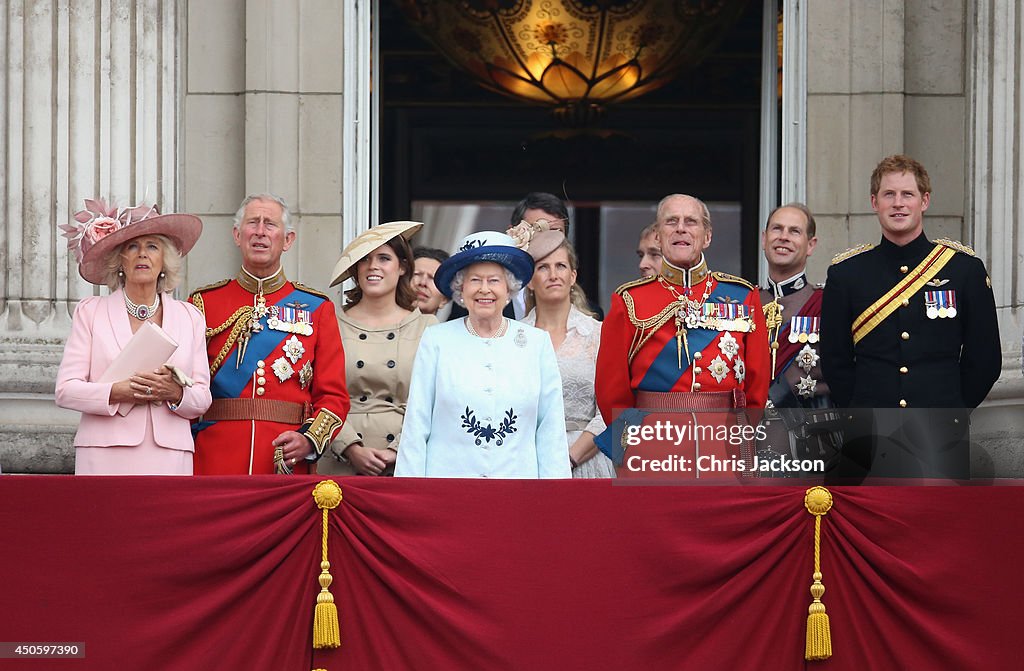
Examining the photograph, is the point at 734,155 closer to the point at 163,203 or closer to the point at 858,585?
the point at 163,203

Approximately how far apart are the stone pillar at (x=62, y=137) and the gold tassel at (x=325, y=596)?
3106 mm

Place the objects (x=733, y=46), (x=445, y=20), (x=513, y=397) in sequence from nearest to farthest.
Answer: (x=513, y=397)
(x=445, y=20)
(x=733, y=46)

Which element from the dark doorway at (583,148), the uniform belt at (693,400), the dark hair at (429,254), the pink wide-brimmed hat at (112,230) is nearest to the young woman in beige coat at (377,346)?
the pink wide-brimmed hat at (112,230)

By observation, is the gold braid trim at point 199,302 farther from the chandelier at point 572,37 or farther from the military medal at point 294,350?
the chandelier at point 572,37

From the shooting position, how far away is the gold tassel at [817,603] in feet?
17.7

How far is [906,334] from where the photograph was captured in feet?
19.9

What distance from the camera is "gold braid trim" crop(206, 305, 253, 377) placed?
657cm

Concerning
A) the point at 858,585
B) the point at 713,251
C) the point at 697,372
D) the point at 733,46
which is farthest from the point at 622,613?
the point at 713,251

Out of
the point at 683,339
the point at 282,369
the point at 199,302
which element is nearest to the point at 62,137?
the point at 199,302

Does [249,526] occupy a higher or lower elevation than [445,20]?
lower

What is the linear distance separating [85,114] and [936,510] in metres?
4.98

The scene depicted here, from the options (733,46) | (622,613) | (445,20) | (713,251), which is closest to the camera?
(622,613)

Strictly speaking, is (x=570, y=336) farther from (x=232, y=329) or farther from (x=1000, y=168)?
(x=1000, y=168)

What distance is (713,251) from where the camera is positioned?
15008 mm
